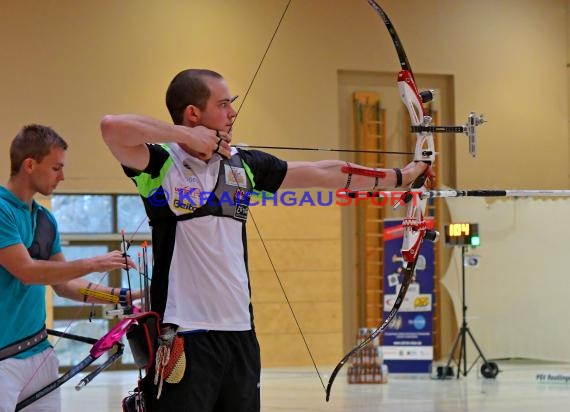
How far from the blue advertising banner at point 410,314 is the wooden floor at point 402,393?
0.24 m

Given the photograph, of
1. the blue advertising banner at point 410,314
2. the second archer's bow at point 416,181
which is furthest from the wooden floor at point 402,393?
the second archer's bow at point 416,181

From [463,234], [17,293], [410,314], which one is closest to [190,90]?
[17,293]

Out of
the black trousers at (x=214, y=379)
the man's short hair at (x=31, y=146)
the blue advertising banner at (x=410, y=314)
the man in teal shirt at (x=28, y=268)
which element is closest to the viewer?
the black trousers at (x=214, y=379)

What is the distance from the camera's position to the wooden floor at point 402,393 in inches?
286

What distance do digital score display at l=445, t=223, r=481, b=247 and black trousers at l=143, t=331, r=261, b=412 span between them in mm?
7214

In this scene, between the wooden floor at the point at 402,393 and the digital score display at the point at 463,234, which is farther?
the digital score display at the point at 463,234

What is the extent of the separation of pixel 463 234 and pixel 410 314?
3.94 ft

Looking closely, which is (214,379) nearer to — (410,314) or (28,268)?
(28,268)

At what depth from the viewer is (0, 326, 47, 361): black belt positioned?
2.81m

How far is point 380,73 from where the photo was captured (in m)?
11.7

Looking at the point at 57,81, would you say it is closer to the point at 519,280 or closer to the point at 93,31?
the point at 93,31

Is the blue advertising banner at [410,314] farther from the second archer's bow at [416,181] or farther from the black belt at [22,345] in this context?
the black belt at [22,345]

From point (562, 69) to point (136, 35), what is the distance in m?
6.40

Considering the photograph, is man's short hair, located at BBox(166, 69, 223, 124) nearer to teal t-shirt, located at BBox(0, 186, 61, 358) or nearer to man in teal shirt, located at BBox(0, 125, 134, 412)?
man in teal shirt, located at BBox(0, 125, 134, 412)
